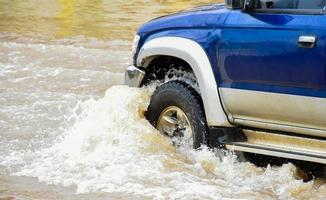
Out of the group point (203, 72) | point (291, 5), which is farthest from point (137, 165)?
point (291, 5)

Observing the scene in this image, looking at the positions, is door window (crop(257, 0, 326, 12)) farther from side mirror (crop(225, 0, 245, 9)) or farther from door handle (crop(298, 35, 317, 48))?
door handle (crop(298, 35, 317, 48))

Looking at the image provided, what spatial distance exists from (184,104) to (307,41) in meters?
1.52

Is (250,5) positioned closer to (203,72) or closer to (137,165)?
(203,72)

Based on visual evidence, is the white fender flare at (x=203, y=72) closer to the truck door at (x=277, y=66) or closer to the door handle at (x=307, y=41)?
the truck door at (x=277, y=66)

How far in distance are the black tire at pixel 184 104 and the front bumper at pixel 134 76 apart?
0.31 m

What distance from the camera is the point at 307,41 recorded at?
5430mm

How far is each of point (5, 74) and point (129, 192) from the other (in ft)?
22.5

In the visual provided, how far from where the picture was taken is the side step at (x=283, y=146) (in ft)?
A: 18.4

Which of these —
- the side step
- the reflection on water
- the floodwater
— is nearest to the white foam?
the floodwater

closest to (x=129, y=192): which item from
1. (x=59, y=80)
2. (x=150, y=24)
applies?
(x=150, y=24)

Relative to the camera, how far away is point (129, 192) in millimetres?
5953

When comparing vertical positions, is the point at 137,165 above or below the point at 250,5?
below

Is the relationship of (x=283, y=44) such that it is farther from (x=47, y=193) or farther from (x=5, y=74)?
(x=5, y=74)

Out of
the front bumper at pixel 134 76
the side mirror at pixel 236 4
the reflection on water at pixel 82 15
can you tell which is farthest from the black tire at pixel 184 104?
the reflection on water at pixel 82 15
